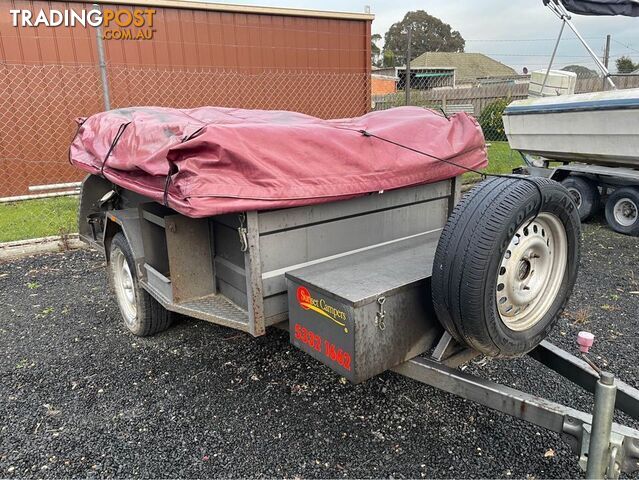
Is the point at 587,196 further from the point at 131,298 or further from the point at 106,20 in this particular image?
the point at 106,20

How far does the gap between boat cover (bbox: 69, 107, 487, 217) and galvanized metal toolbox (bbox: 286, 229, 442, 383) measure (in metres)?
0.43

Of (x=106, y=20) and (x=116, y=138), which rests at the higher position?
(x=106, y=20)

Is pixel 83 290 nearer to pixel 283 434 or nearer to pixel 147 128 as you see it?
pixel 147 128

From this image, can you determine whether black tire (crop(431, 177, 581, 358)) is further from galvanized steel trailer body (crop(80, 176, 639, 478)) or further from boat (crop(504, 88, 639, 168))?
boat (crop(504, 88, 639, 168))

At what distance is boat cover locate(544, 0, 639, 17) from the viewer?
6424 mm

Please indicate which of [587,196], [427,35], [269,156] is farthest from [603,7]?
[427,35]

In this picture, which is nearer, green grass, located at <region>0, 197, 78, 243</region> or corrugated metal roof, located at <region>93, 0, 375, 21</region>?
green grass, located at <region>0, 197, 78, 243</region>

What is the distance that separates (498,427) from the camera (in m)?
2.68

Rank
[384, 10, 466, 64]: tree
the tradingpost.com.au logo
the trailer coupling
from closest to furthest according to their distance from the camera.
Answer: the trailer coupling
the tradingpost.com.au logo
[384, 10, 466, 64]: tree

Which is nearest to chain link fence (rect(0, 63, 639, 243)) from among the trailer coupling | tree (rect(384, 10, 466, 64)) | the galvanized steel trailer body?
the galvanized steel trailer body

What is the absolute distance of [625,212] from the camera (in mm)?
6453

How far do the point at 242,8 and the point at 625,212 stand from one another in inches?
284

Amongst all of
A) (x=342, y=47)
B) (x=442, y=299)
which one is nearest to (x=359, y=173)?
(x=442, y=299)

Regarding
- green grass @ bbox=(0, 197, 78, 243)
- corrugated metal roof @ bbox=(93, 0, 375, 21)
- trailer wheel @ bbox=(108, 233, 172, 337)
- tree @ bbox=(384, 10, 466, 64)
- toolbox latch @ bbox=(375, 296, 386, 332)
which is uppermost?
tree @ bbox=(384, 10, 466, 64)
